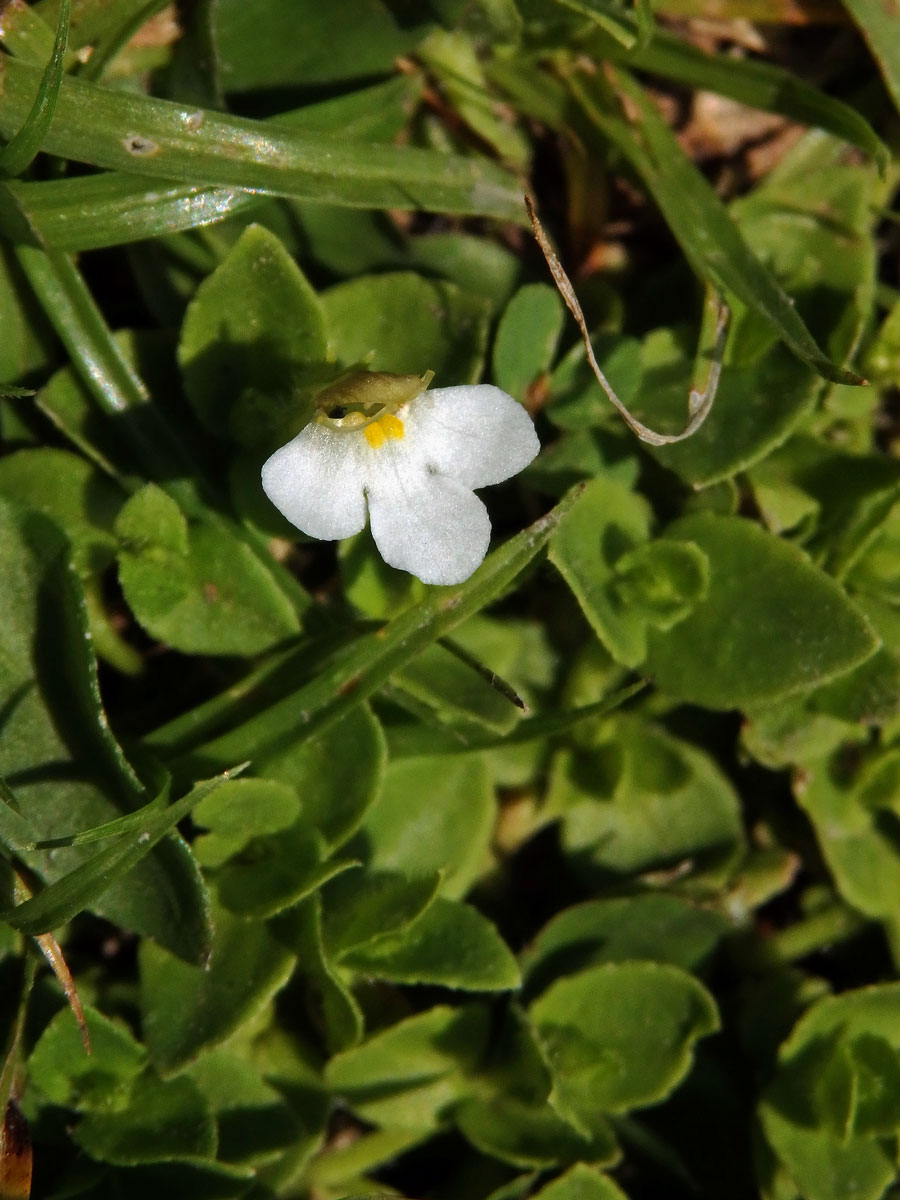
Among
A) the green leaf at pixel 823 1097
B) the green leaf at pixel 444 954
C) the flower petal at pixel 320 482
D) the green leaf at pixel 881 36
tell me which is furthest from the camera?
the green leaf at pixel 881 36

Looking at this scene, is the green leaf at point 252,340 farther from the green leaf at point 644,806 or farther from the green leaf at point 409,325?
the green leaf at point 644,806

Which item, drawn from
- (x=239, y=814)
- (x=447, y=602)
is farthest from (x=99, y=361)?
(x=239, y=814)

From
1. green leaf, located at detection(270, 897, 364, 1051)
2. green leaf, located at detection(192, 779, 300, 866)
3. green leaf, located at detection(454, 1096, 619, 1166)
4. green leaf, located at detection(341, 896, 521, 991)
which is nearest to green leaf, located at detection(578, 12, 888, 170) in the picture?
green leaf, located at detection(192, 779, 300, 866)

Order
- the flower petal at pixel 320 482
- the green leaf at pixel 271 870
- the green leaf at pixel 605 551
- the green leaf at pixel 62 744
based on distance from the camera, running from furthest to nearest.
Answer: the green leaf at pixel 605 551
the green leaf at pixel 271 870
the green leaf at pixel 62 744
the flower petal at pixel 320 482

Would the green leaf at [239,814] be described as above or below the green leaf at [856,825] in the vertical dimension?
above

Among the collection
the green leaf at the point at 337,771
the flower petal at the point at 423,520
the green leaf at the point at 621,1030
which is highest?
the flower petal at the point at 423,520

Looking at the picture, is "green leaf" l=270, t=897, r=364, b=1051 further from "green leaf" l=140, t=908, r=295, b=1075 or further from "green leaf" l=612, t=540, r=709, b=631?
"green leaf" l=612, t=540, r=709, b=631

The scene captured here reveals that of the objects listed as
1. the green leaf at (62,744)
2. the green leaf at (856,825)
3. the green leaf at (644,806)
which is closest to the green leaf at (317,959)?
the green leaf at (62,744)
